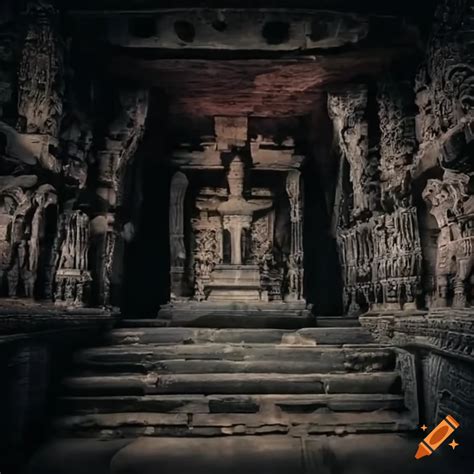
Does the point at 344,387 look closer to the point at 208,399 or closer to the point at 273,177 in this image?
the point at 208,399

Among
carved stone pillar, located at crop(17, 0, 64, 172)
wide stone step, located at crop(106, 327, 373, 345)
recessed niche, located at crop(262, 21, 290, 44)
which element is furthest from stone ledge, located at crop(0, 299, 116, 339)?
recessed niche, located at crop(262, 21, 290, 44)

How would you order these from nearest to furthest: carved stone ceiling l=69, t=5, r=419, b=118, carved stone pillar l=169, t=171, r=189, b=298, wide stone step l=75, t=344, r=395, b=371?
wide stone step l=75, t=344, r=395, b=371 → carved stone ceiling l=69, t=5, r=419, b=118 → carved stone pillar l=169, t=171, r=189, b=298

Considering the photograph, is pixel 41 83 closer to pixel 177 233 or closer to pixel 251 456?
pixel 177 233

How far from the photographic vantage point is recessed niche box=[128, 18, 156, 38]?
7.00 meters

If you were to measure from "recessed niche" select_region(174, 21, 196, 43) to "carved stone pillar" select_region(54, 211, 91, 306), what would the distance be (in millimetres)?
3235

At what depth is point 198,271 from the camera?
9.95 metres

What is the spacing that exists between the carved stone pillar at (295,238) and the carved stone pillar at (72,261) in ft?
15.0

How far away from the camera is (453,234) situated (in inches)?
214

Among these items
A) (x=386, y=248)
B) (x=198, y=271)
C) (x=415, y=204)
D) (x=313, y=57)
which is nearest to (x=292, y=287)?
(x=198, y=271)

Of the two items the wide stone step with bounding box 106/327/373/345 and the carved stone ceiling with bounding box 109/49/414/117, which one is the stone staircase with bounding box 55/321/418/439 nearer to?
the wide stone step with bounding box 106/327/373/345

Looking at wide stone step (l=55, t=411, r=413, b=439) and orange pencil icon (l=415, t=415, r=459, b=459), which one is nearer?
orange pencil icon (l=415, t=415, r=459, b=459)

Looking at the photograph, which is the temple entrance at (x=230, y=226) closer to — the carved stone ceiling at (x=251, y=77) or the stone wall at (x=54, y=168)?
the carved stone ceiling at (x=251, y=77)

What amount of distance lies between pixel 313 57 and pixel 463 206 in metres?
3.53

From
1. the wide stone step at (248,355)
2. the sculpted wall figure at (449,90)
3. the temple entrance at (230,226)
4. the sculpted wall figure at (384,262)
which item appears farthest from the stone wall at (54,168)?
the sculpted wall figure at (449,90)
